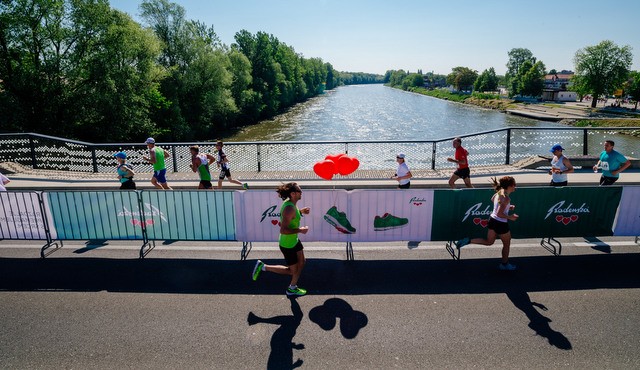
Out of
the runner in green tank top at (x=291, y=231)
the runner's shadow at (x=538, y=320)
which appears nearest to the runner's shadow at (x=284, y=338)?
the runner in green tank top at (x=291, y=231)

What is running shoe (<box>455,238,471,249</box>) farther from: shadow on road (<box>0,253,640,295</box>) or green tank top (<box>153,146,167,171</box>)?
green tank top (<box>153,146,167,171</box>)

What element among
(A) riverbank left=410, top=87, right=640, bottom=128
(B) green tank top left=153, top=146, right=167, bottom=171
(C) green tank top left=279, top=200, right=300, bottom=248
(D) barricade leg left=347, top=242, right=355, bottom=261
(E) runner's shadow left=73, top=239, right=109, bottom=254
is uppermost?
(B) green tank top left=153, top=146, right=167, bottom=171

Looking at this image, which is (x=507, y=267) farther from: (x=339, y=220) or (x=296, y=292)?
(x=296, y=292)

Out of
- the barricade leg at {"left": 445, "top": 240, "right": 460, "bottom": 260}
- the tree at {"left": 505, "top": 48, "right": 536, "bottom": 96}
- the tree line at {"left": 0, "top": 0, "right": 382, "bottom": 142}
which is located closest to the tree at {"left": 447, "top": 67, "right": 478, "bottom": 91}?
the tree at {"left": 505, "top": 48, "right": 536, "bottom": 96}

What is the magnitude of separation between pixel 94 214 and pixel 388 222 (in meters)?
5.46

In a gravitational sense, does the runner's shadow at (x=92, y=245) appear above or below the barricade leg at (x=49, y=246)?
below

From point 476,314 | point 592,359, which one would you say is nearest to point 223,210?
point 476,314

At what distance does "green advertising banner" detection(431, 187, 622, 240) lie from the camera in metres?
7.14

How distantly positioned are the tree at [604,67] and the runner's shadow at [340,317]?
80.8m

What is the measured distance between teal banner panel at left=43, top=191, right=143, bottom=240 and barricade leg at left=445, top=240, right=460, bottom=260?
5769mm

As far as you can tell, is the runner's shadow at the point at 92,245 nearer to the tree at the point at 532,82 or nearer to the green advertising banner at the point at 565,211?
the green advertising banner at the point at 565,211

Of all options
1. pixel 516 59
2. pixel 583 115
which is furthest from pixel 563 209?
pixel 516 59

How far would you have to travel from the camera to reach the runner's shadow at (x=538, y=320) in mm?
4613

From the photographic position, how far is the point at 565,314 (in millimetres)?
5168
